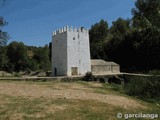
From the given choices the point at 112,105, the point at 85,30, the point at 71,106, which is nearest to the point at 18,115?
the point at 71,106

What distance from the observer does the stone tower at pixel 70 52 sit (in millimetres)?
35312

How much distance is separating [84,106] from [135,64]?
129ft

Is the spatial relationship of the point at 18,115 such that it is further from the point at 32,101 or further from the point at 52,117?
the point at 32,101

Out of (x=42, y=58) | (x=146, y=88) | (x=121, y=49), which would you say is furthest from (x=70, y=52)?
(x=42, y=58)

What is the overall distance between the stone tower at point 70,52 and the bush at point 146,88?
746 inches

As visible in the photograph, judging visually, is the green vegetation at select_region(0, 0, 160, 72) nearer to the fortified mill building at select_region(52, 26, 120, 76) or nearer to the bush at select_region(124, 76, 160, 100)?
the fortified mill building at select_region(52, 26, 120, 76)

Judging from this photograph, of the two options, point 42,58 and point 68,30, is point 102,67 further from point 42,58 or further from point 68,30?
point 42,58

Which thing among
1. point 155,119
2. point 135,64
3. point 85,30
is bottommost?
point 155,119

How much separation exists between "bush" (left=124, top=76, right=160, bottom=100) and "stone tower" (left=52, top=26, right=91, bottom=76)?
746 inches

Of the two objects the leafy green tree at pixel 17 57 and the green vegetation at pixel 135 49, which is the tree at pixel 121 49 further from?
the leafy green tree at pixel 17 57

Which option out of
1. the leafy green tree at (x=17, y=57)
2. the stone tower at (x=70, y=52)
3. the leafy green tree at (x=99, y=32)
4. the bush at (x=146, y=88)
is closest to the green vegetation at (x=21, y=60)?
the leafy green tree at (x=17, y=57)

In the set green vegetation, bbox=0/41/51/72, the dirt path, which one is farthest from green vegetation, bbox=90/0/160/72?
the dirt path

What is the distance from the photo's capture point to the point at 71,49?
117ft

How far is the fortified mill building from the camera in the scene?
3531 cm
